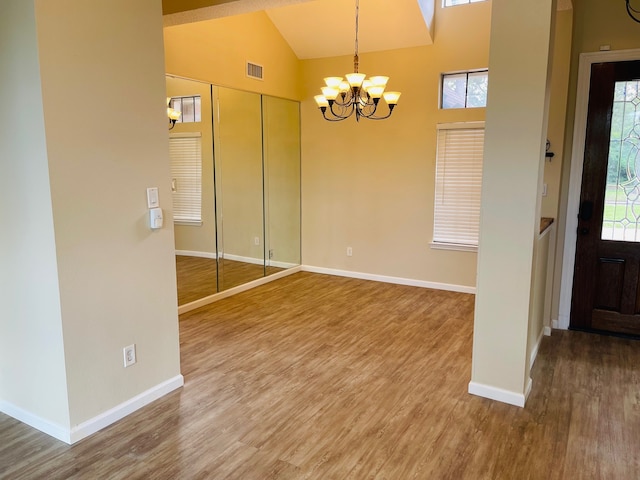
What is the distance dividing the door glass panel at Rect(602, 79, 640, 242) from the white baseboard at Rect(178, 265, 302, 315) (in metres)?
3.84

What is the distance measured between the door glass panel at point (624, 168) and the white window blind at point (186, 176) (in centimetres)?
391

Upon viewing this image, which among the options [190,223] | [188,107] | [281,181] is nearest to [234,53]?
[188,107]

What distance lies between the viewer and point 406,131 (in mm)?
5605

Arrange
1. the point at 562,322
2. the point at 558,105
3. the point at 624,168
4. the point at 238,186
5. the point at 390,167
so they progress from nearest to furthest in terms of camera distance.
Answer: the point at 624,168, the point at 558,105, the point at 562,322, the point at 238,186, the point at 390,167

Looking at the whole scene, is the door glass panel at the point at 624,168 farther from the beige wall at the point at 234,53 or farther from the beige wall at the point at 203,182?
the beige wall at the point at 203,182

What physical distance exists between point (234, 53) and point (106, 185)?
306 centimetres

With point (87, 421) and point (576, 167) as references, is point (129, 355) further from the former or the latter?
point (576, 167)

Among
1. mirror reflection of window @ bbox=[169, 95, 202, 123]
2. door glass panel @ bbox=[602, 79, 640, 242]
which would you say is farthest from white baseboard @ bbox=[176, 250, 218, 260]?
door glass panel @ bbox=[602, 79, 640, 242]

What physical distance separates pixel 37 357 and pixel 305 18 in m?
4.58

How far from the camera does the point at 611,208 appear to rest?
407cm

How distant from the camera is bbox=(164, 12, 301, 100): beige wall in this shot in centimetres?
442

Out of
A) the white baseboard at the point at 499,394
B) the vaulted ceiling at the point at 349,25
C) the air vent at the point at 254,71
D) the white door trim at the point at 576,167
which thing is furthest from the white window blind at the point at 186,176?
the white door trim at the point at 576,167

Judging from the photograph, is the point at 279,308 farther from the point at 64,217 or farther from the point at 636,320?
the point at 636,320

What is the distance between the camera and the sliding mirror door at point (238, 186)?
200 inches
